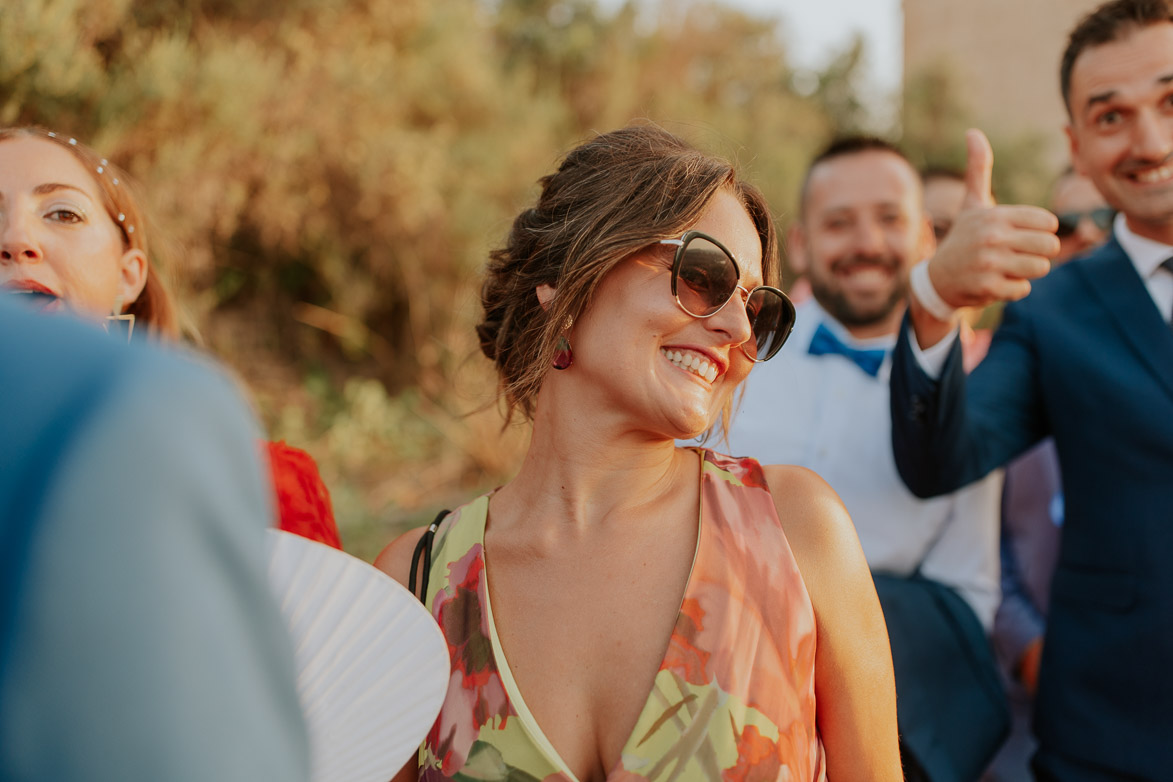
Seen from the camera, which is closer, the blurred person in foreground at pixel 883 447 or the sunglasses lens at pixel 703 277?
the sunglasses lens at pixel 703 277

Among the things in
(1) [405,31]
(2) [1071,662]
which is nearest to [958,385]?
(2) [1071,662]

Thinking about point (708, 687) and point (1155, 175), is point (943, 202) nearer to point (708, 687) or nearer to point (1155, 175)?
point (1155, 175)

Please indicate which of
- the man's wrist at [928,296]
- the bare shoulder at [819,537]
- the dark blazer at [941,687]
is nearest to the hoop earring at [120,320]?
the bare shoulder at [819,537]

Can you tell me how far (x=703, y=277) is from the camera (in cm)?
175

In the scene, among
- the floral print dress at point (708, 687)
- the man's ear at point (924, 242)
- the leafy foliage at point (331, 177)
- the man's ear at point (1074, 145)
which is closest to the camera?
the floral print dress at point (708, 687)

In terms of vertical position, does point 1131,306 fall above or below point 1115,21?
below

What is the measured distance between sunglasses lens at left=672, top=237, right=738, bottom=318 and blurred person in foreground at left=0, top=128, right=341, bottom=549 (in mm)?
1051

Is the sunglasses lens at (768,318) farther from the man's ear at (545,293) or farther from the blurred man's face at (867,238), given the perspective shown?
the blurred man's face at (867,238)

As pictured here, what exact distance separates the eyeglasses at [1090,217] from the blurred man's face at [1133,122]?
1586 millimetres

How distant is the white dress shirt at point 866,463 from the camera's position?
3.03 m

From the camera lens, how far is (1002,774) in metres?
3.44

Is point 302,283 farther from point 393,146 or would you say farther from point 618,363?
point 618,363

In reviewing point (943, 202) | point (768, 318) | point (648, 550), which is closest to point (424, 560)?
point (648, 550)

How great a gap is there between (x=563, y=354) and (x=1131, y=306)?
1.65 meters
